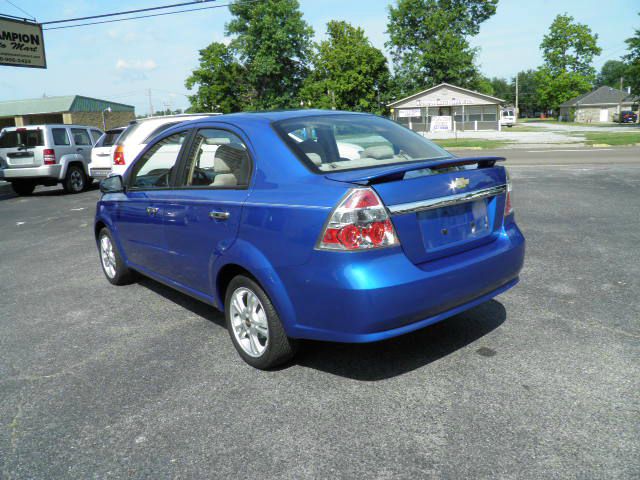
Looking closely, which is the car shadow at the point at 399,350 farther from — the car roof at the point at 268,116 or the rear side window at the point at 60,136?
the rear side window at the point at 60,136

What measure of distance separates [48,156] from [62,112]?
5187cm

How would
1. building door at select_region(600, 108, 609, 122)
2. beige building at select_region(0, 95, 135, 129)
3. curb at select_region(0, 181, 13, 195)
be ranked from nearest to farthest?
curb at select_region(0, 181, 13, 195) < beige building at select_region(0, 95, 135, 129) < building door at select_region(600, 108, 609, 122)

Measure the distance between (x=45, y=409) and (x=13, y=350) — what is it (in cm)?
121

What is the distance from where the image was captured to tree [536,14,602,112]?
270 ft

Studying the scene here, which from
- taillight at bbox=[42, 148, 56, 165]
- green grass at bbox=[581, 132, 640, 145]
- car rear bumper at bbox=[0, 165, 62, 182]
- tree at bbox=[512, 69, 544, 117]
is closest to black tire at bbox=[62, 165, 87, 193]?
car rear bumper at bbox=[0, 165, 62, 182]

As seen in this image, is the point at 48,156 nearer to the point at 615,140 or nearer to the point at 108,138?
the point at 108,138

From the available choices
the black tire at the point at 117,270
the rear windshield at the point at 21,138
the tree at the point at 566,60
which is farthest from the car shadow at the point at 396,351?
the tree at the point at 566,60

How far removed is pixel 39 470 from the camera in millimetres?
2623

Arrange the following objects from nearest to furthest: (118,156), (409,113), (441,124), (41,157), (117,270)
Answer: (117,270) → (118,156) → (41,157) → (441,124) → (409,113)

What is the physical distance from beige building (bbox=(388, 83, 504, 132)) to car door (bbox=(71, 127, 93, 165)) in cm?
4428

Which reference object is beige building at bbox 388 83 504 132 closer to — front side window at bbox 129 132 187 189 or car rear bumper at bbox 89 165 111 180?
car rear bumper at bbox 89 165 111 180

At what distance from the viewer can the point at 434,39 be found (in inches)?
2724

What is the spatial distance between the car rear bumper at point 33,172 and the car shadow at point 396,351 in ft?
45.2

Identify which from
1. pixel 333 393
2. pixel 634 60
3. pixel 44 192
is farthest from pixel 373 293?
pixel 634 60
